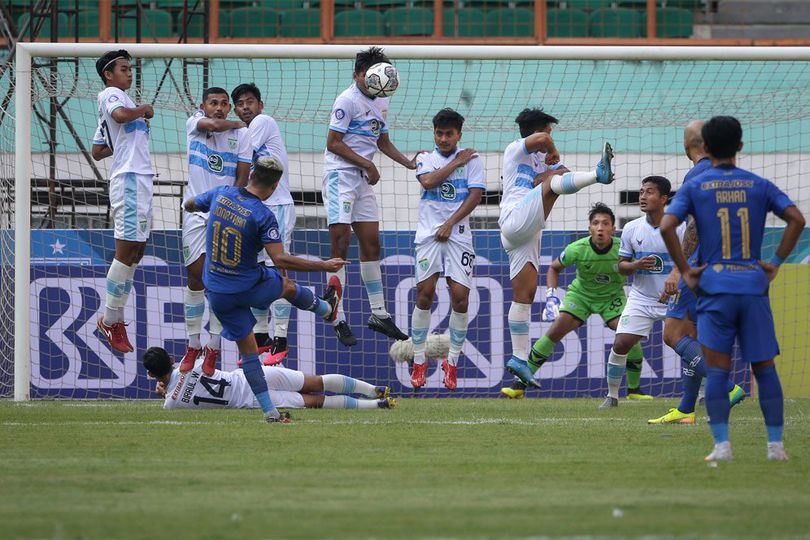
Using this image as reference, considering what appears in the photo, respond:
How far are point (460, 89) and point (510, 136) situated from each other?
3.44 ft

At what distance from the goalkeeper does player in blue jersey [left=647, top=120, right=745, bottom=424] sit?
2.46 m

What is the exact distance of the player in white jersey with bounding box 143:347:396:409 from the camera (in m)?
10.8

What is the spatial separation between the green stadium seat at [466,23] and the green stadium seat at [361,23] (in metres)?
1.14

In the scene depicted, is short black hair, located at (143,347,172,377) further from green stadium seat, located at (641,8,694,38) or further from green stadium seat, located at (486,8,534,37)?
green stadium seat, located at (641,8,694,38)

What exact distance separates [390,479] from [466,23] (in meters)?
16.1

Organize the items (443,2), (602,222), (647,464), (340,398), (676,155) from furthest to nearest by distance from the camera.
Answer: (443,2) < (676,155) < (602,222) < (340,398) < (647,464)

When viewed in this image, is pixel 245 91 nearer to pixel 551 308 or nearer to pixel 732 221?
pixel 551 308

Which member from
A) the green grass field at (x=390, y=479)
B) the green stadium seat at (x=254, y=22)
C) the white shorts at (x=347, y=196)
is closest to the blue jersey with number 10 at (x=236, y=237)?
the green grass field at (x=390, y=479)

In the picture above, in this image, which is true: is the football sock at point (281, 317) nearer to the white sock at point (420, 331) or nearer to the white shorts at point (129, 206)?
the white sock at point (420, 331)

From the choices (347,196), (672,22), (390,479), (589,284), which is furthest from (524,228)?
(672,22)

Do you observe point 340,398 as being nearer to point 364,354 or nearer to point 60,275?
point 364,354

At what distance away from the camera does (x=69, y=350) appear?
1370cm

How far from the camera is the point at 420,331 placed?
1218 centimetres

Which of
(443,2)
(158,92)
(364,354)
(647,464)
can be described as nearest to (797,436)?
(647,464)
